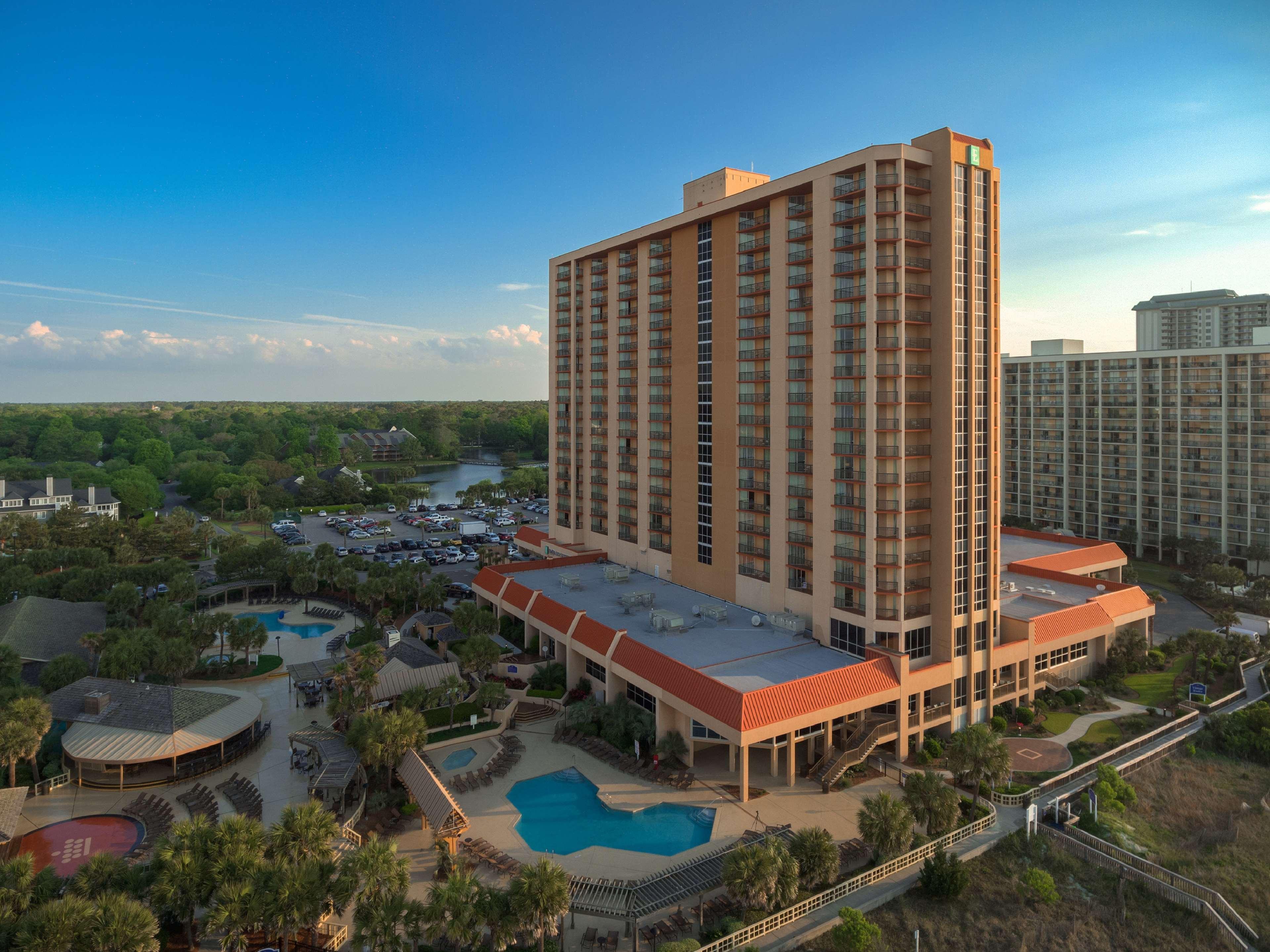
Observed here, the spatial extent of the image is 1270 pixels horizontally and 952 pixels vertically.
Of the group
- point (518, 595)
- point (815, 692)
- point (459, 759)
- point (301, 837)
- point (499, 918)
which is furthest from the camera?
point (518, 595)

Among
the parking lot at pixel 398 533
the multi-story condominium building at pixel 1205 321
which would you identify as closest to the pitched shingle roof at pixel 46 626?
the parking lot at pixel 398 533

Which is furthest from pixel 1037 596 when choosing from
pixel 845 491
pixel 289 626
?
pixel 289 626

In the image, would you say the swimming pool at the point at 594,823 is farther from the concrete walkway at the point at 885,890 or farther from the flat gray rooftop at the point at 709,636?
the flat gray rooftop at the point at 709,636

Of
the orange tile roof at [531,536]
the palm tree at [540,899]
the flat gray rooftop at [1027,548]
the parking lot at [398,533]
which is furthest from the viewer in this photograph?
the parking lot at [398,533]

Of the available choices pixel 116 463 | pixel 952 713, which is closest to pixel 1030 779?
pixel 952 713

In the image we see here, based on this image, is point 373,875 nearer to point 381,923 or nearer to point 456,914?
point 381,923

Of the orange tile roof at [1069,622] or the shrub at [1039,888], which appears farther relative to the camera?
the orange tile roof at [1069,622]

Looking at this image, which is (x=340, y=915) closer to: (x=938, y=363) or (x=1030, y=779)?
(x=1030, y=779)
